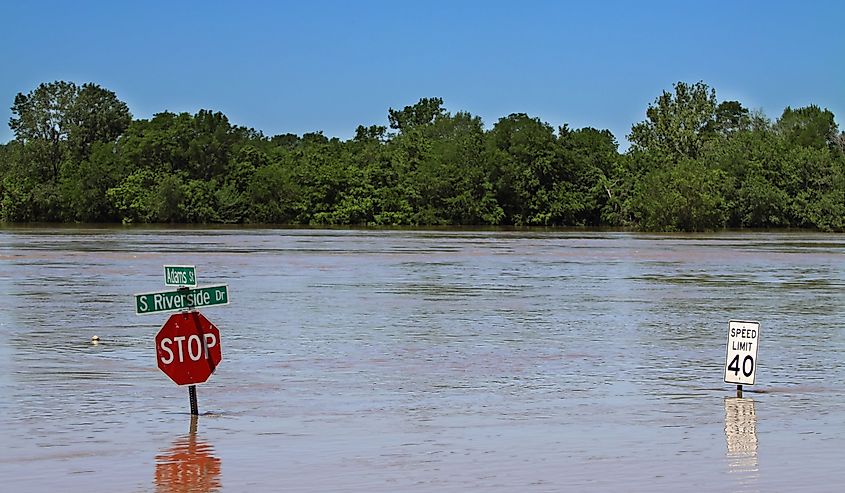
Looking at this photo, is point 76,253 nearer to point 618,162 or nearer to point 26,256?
point 26,256

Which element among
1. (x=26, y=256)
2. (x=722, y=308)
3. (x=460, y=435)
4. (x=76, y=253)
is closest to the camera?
(x=460, y=435)

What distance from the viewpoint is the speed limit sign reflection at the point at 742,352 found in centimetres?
1316

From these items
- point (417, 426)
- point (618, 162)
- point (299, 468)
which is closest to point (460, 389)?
point (417, 426)

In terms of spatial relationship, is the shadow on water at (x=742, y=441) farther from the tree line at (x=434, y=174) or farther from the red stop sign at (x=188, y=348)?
the tree line at (x=434, y=174)

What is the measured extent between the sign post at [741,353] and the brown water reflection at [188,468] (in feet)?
17.3

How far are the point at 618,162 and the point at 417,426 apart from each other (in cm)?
11038

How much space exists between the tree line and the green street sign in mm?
90679

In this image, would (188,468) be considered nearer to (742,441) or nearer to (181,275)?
(181,275)

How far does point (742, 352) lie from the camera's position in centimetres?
1361

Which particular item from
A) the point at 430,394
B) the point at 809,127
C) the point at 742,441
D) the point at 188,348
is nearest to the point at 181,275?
the point at 188,348

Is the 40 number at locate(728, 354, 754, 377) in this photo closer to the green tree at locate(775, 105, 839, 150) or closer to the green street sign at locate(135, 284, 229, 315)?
the green street sign at locate(135, 284, 229, 315)

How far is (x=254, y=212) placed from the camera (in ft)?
411

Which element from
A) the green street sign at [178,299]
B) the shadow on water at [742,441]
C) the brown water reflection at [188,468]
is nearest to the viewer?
the brown water reflection at [188,468]

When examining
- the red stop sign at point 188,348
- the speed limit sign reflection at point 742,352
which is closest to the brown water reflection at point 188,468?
the red stop sign at point 188,348
